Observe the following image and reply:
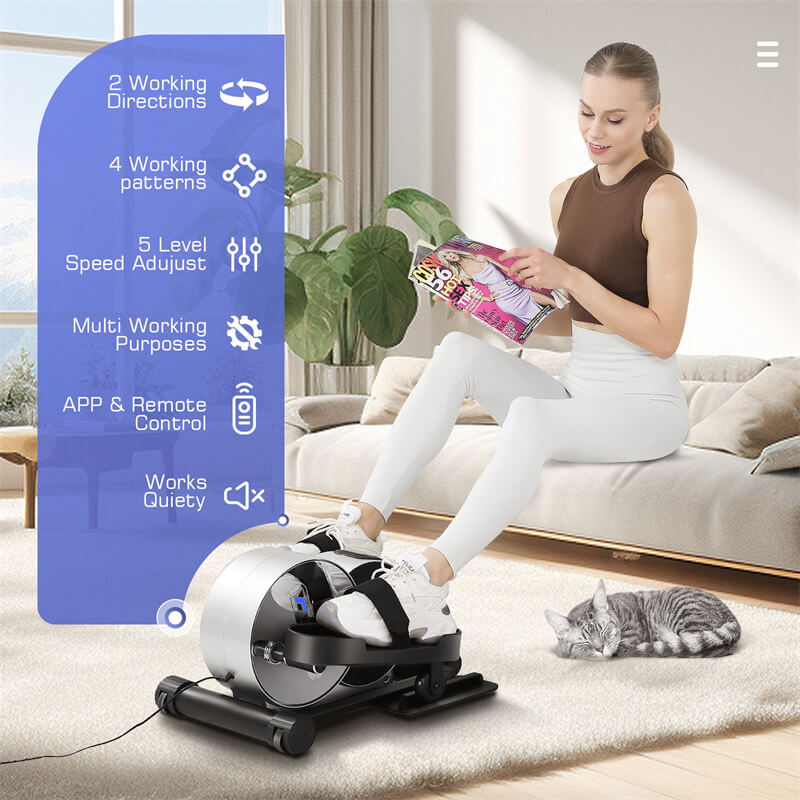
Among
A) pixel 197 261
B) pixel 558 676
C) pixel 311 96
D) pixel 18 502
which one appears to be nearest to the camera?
pixel 558 676

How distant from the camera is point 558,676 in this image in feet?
7.45

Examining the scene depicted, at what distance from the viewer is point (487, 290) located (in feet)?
6.55

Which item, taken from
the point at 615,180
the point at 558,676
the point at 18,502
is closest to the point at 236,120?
the point at 615,180

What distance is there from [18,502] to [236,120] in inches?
113

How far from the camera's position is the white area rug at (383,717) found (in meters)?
1.67

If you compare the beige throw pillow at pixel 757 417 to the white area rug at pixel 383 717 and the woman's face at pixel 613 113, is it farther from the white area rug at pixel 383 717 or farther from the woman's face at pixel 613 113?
the woman's face at pixel 613 113

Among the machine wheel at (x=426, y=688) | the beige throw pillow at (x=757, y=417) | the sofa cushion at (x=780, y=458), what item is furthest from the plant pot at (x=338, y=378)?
the machine wheel at (x=426, y=688)

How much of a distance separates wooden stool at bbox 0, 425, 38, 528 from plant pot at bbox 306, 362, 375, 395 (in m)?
1.77

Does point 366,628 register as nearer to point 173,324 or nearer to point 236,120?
point 173,324

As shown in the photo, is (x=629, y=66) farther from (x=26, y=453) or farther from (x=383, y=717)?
(x=26, y=453)

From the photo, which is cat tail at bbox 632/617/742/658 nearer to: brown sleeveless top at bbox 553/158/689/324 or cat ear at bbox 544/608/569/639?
cat ear at bbox 544/608/569/639

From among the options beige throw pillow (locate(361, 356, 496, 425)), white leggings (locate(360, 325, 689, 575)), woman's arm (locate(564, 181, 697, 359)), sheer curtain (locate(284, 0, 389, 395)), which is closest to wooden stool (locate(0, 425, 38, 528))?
beige throw pillow (locate(361, 356, 496, 425))

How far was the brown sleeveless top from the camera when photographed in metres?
2.03

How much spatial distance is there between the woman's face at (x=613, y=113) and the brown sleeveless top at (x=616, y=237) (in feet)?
0.23
